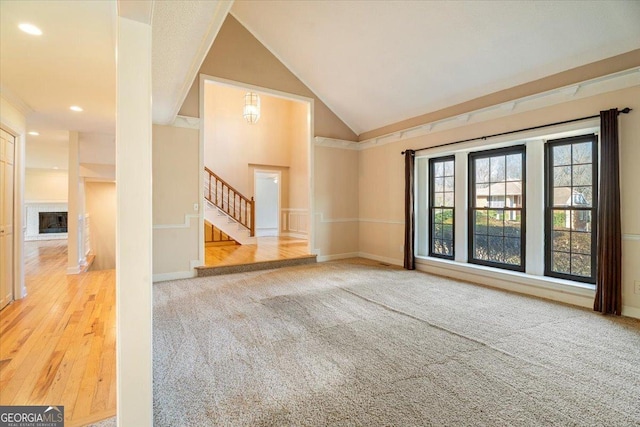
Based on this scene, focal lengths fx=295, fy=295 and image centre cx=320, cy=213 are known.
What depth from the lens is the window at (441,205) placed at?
17.4 ft

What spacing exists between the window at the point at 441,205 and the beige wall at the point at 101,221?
26.8 feet

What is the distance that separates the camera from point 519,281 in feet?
13.5

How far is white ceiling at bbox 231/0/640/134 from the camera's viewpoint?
3.21 metres

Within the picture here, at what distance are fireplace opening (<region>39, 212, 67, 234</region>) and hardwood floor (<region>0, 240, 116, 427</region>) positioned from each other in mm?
7827

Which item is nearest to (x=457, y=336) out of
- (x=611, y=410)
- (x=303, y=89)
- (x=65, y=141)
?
(x=611, y=410)

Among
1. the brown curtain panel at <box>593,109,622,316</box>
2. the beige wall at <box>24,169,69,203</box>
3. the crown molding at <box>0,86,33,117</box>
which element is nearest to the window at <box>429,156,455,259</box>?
the brown curtain panel at <box>593,109,622,316</box>

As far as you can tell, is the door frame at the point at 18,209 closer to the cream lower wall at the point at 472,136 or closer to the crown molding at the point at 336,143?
the crown molding at the point at 336,143

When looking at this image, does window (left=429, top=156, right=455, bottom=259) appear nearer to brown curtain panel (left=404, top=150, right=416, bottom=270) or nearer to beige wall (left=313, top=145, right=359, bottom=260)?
brown curtain panel (left=404, top=150, right=416, bottom=270)

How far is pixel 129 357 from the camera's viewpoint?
1437 mm

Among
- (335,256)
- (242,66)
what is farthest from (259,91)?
(335,256)

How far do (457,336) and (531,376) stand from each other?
68 cm

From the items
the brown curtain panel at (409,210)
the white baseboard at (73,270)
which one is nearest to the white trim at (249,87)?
the brown curtain panel at (409,210)

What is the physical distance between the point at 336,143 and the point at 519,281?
4.26 meters

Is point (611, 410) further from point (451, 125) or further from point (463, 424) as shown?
point (451, 125)
